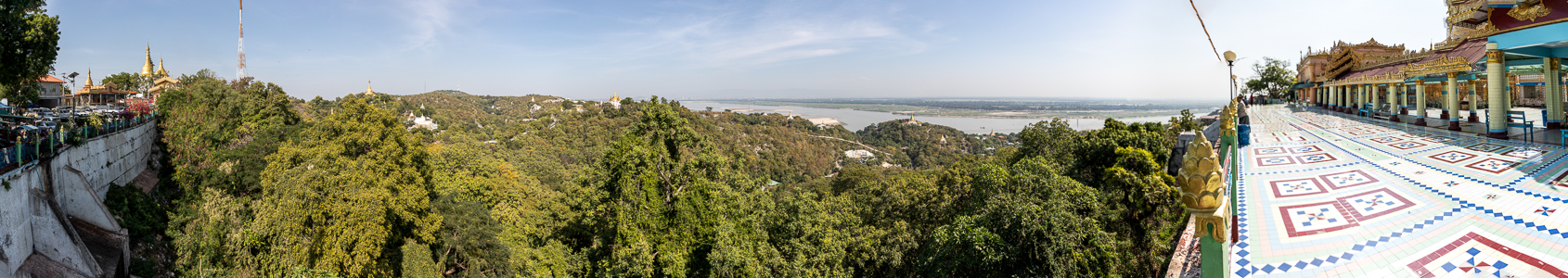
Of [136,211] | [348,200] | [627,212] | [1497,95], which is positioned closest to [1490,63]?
[1497,95]

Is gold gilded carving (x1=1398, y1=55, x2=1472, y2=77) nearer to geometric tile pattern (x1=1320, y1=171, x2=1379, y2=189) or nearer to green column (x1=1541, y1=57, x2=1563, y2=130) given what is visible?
green column (x1=1541, y1=57, x2=1563, y2=130)

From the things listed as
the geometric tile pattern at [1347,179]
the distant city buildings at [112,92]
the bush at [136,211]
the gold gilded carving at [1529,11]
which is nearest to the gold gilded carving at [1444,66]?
the gold gilded carving at [1529,11]

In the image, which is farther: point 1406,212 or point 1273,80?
point 1273,80

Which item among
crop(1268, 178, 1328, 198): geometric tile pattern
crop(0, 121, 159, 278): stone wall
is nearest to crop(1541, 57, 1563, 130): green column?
crop(1268, 178, 1328, 198): geometric tile pattern

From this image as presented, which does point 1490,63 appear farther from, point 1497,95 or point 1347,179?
point 1347,179

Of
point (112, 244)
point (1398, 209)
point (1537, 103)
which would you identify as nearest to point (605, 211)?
point (112, 244)

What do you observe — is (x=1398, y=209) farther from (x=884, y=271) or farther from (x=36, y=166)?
(x=36, y=166)

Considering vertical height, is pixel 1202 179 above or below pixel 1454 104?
below
